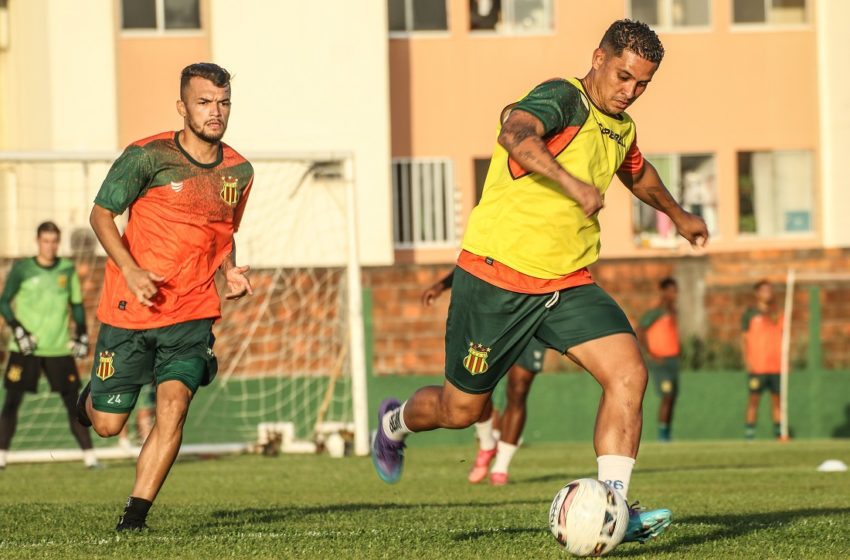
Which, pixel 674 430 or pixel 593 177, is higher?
pixel 593 177

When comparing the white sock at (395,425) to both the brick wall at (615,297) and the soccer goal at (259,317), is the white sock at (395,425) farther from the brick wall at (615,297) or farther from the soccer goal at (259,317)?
the brick wall at (615,297)

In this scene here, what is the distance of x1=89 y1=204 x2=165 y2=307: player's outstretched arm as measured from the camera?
7.47m

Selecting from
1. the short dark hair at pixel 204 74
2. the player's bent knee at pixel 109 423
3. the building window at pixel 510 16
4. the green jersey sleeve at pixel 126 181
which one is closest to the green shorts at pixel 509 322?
the short dark hair at pixel 204 74

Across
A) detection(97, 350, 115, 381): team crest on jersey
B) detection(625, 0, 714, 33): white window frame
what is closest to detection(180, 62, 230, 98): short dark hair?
detection(97, 350, 115, 381): team crest on jersey

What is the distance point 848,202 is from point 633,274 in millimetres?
5195

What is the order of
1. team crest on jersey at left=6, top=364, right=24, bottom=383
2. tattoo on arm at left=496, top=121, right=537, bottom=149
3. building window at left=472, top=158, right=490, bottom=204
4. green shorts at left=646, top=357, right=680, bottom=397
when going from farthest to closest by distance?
building window at left=472, top=158, right=490, bottom=204 < green shorts at left=646, top=357, right=680, bottom=397 < team crest on jersey at left=6, top=364, right=24, bottom=383 < tattoo on arm at left=496, top=121, right=537, bottom=149

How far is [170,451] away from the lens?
779cm

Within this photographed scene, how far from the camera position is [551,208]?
7.16 metres

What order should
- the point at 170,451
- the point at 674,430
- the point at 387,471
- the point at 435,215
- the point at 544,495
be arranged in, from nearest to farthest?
the point at 170,451 → the point at 387,471 → the point at 544,495 → the point at 674,430 → the point at 435,215

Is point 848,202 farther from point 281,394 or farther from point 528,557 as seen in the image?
point 528,557

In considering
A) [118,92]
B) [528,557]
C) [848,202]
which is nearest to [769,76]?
[848,202]

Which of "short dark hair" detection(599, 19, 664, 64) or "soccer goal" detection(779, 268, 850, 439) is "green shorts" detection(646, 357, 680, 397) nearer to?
"soccer goal" detection(779, 268, 850, 439)

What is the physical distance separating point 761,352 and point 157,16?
11615mm

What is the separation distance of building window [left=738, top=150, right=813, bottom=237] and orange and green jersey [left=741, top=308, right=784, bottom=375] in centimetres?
576
